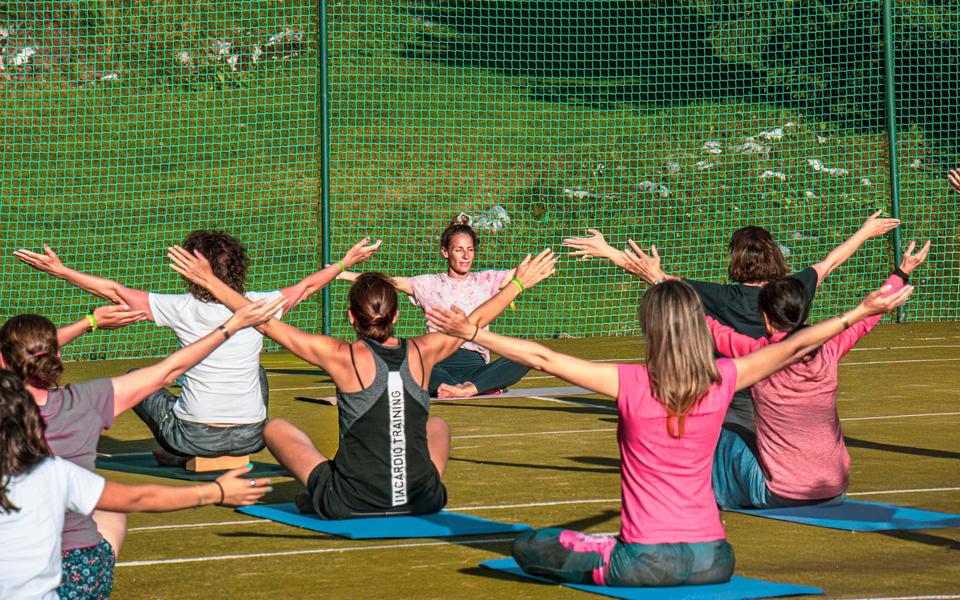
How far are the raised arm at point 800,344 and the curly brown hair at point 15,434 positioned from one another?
2618mm

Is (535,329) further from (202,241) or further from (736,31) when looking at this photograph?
(202,241)

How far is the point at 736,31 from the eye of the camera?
2483 cm

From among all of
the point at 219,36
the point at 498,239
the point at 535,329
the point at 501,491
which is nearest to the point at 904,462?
the point at 501,491

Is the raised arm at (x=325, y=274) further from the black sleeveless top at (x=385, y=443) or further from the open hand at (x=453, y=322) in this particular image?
the open hand at (x=453, y=322)

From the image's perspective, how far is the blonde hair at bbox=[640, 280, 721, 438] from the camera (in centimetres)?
553

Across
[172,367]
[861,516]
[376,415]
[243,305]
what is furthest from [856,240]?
[172,367]

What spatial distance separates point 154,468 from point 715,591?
4.39 metres

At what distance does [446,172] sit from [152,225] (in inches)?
206

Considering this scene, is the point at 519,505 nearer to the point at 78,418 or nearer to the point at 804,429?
the point at 804,429

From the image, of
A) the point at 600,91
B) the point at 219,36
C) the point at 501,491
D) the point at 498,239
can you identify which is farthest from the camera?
the point at 600,91

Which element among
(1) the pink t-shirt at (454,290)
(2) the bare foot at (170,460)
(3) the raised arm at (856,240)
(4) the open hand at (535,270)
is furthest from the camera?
(1) the pink t-shirt at (454,290)

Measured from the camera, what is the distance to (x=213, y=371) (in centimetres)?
877

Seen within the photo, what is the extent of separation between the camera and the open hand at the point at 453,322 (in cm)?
559

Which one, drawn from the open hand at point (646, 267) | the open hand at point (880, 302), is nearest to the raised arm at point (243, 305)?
the open hand at point (646, 267)
